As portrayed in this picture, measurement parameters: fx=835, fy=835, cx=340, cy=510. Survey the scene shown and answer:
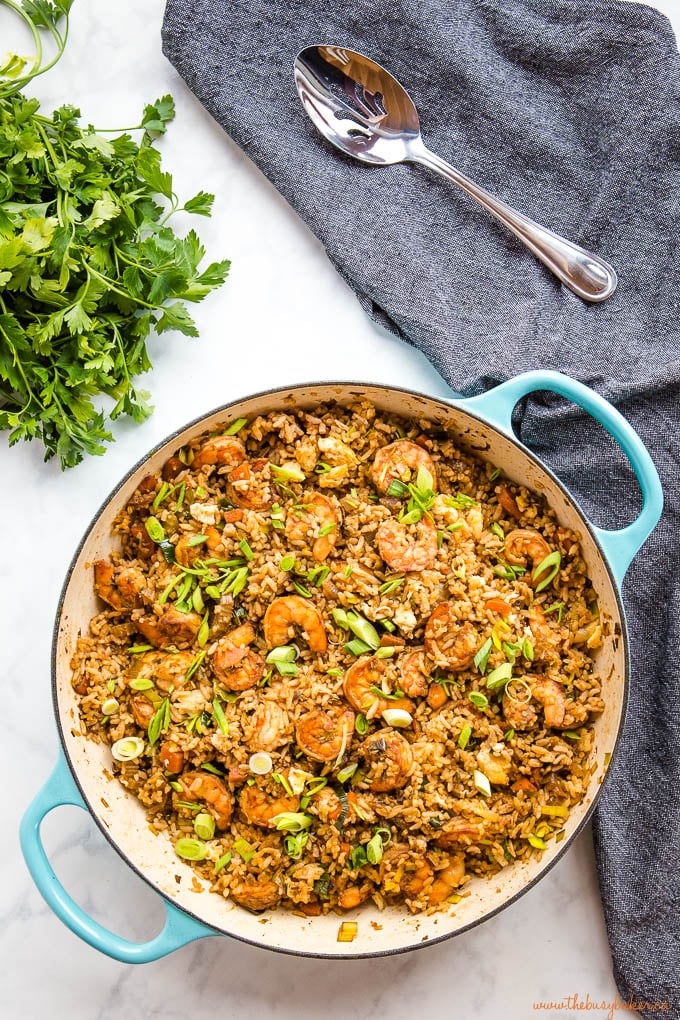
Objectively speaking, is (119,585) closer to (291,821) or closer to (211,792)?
(211,792)

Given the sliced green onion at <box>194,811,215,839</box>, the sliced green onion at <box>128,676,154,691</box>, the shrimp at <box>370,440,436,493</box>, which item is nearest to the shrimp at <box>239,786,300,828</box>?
the sliced green onion at <box>194,811,215,839</box>

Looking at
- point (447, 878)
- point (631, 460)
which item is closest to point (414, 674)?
point (447, 878)

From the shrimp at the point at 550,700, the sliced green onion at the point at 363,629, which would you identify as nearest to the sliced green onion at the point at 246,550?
the sliced green onion at the point at 363,629

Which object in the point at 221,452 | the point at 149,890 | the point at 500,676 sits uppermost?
the point at 221,452

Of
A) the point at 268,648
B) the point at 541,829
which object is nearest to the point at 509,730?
the point at 541,829

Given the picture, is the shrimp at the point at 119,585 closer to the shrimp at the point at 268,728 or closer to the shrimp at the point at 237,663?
the shrimp at the point at 237,663

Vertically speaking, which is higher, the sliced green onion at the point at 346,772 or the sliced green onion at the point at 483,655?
the sliced green onion at the point at 483,655
